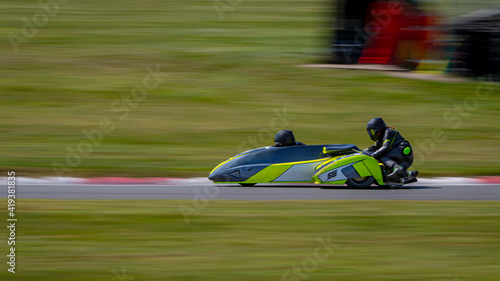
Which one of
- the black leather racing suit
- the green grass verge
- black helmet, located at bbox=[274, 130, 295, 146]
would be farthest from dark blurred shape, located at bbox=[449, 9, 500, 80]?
black helmet, located at bbox=[274, 130, 295, 146]

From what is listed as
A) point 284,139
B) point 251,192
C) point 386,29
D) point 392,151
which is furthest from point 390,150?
point 386,29

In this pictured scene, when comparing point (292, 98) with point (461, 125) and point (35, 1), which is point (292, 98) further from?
point (35, 1)

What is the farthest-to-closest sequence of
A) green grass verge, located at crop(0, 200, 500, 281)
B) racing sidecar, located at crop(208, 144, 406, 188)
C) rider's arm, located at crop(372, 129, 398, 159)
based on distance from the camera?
rider's arm, located at crop(372, 129, 398, 159) → racing sidecar, located at crop(208, 144, 406, 188) → green grass verge, located at crop(0, 200, 500, 281)

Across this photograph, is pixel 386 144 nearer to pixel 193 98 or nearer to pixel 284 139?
pixel 284 139

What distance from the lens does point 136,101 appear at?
21.2 metres

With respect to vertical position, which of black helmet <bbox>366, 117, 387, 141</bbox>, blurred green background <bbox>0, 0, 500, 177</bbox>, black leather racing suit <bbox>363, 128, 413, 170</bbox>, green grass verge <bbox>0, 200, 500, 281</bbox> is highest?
blurred green background <bbox>0, 0, 500, 177</bbox>

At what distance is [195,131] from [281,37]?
13.0m

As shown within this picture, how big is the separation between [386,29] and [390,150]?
13.0 meters

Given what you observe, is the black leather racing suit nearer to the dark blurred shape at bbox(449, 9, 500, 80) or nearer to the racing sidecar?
the racing sidecar

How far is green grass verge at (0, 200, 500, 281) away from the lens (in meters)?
7.56

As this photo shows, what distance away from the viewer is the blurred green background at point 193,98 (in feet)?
51.9

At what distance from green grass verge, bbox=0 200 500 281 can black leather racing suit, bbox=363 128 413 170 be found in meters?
1.27

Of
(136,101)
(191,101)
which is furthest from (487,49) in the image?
(136,101)

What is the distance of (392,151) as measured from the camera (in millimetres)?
12242
